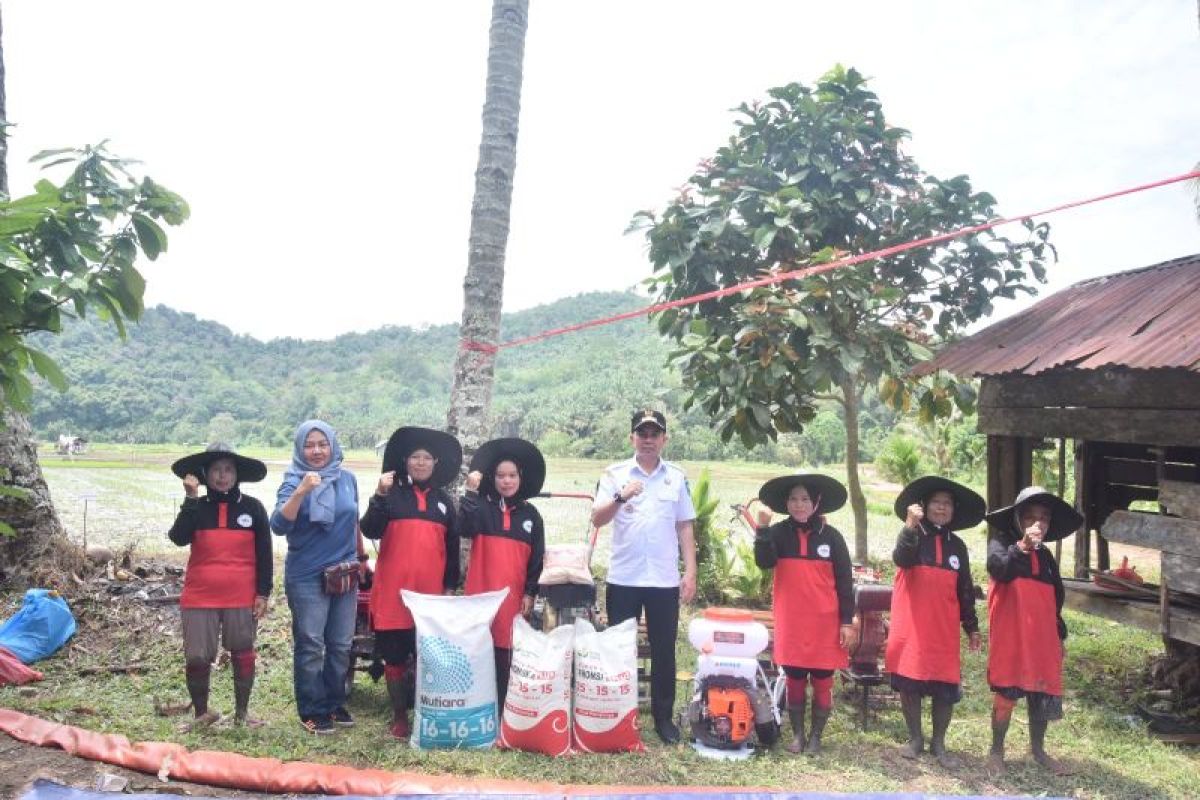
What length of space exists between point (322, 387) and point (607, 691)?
38.7 meters

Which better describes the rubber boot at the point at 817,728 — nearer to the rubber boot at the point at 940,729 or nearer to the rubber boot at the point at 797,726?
the rubber boot at the point at 797,726

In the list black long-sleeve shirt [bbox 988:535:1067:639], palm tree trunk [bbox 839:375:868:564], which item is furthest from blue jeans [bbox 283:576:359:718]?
palm tree trunk [bbox 839:375:868:564]

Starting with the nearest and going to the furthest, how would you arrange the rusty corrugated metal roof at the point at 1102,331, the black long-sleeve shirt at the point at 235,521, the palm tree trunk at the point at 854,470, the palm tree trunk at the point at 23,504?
the black long-sleeve shirt at the point at 235,521 < the rusty corrugated metal roof at the point at 1102,331 < the palm tree trunk at the point at 23,504 < the palm tree trunk at the point at 854,470

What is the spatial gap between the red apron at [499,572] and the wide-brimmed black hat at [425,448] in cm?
Answer: 45

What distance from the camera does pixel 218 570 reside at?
4.34 metres

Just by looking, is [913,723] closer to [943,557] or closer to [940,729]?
[940,729]

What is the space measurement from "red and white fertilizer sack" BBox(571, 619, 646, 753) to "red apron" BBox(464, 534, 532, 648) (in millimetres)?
448

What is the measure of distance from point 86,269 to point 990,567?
4905 millimetres

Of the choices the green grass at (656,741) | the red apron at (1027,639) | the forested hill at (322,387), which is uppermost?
the forested hill at (322,387)

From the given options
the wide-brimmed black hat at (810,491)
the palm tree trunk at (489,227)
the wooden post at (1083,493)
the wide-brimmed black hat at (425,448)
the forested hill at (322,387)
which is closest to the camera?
the wide-brimmed black hat at (425,448)

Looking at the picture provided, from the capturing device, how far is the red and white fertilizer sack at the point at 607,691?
420 cm

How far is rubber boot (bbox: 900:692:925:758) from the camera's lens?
14.6ft

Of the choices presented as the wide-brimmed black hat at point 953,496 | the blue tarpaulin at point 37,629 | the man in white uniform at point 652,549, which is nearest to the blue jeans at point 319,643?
the man in white uniform at point 652,549

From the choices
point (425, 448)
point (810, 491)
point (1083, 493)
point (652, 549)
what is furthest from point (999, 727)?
point (1083, 493)
